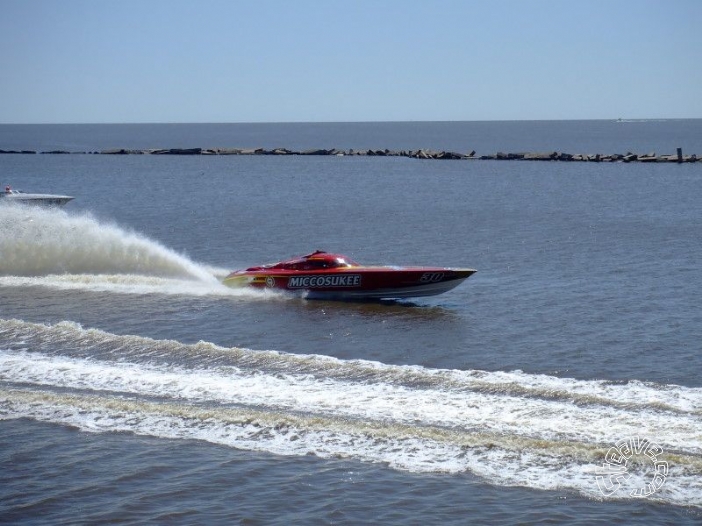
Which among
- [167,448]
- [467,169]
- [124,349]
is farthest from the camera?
[467,169]

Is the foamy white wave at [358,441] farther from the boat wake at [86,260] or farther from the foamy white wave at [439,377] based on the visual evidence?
the boat wake at [86,260]

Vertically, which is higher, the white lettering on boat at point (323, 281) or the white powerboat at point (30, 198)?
the white powerboat at point (30, 198)

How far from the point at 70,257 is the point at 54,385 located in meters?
15.3

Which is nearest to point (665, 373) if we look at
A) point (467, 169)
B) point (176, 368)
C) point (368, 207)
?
point (176, 368)

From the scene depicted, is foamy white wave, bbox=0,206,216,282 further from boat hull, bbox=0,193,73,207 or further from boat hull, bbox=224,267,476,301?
boat hull, bbox=0,193,73,207

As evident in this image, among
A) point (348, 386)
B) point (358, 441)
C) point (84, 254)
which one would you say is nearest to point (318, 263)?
point (84, 254)

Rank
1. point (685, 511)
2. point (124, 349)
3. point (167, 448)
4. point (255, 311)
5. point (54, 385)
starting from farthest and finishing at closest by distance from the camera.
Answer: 1. point (255, 311)
2. point (124, 349)
3. point (54, 385)
4. point (167, 448)
5. point (685, 511)

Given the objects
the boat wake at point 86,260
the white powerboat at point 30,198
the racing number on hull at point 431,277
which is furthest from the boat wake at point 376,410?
the white powerboat at point 30,198

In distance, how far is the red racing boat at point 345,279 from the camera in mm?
27141

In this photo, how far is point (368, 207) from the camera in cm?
5953

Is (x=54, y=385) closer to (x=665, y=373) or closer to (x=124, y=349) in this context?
(x=124, y=349)

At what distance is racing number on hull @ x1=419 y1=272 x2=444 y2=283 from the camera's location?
27.0m

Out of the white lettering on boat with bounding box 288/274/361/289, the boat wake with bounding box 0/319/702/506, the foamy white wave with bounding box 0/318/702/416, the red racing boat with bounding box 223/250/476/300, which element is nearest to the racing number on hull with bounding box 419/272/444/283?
the red racing boat with bounding box 223/250/476/300

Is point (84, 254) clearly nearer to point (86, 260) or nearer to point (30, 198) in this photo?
point (86, 260)
